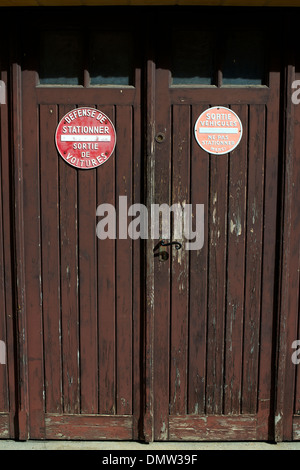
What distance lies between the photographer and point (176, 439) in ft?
9.56

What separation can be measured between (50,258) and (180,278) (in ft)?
2.80

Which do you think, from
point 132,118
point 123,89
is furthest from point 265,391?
point 123,89

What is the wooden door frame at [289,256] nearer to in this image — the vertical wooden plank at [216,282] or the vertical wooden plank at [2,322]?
the vertical wooden plank at [216,282]

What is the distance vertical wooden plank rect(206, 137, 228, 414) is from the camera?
279cm

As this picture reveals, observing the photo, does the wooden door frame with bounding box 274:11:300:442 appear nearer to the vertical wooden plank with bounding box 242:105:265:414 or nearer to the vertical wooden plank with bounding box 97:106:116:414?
the vertical wooden plank with bounding box 242:105:265:414

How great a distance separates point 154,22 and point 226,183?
1.08 meters

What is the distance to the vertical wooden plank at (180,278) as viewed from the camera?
2766 mm

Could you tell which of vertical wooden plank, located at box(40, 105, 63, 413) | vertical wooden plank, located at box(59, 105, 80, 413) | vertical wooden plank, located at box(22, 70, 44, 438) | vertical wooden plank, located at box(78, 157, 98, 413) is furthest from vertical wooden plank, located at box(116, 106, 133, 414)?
vertical wooden plank, located at box(22, 70, 44, 438)

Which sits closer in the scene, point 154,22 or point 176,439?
point 154,22

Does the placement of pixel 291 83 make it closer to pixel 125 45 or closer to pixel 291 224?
pixel 291 224

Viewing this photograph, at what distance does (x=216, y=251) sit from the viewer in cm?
284

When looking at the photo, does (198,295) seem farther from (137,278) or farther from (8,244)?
(8,244)

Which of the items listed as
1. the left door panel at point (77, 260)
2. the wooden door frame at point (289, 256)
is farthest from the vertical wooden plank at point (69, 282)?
the wooden door frame at point (289, 256)

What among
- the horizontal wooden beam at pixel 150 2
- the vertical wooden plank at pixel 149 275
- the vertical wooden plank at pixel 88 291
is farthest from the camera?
the vertical wooden plank at pixel 88 291
